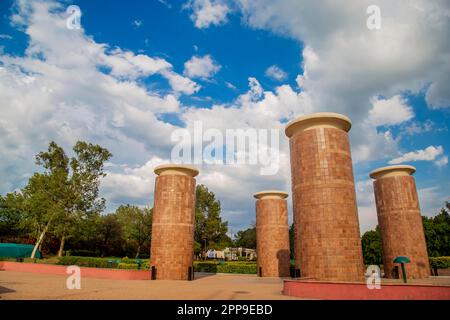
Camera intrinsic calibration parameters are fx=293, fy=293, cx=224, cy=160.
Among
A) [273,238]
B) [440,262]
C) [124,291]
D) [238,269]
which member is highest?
[273,238]

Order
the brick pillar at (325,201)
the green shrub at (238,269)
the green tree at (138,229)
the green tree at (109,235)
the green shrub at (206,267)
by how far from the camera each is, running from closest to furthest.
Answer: the brick pillar at (325,201) → the green shrub at (238,269) → the green shrub at (206,267) → the green tree at (138,229) → the green tree at (109,235)

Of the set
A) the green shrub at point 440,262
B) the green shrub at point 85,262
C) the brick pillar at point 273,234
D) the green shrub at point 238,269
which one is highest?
the brick pillar at point 273,234

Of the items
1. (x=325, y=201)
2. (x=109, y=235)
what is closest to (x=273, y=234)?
(x=325, y=201)

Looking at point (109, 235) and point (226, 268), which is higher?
point (109, 235)

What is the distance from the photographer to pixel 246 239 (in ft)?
267

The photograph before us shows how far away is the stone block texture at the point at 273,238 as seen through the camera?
2605 centimetres

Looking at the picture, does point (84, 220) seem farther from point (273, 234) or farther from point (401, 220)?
point (401, 220)

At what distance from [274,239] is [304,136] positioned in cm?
1418

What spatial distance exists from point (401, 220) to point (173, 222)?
54.1 ft

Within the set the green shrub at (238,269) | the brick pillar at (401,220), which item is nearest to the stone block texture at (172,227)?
the green shrub at (238,269)

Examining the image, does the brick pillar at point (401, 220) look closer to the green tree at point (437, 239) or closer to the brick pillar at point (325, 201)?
the brick pillar at point (325, 201)

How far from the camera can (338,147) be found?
47.5 ft

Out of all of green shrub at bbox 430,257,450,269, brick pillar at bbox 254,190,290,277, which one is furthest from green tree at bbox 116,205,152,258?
green shrub at bbox 430,257,450,269
